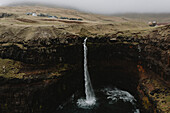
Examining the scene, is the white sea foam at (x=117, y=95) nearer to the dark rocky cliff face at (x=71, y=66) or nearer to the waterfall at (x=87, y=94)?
the dark rocky cliff face at (x=71, y=66)

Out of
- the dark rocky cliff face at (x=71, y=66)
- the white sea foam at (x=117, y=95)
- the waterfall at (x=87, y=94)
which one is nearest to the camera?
the dark rocky cliff face at (x=71, y=66)

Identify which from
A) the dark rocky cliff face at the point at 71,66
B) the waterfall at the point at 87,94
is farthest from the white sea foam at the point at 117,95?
the waterfall at the point at 87,94

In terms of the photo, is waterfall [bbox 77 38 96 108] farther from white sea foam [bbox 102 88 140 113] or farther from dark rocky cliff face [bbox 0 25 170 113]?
white sea foam [bbox 102 88 140 113]

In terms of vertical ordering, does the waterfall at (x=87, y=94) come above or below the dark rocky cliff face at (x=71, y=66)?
below

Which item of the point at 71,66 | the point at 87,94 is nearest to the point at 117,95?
the point at 87,94

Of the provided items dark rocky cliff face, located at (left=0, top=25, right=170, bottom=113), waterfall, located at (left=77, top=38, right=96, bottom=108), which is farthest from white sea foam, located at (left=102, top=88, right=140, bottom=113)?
waterfall, located at (left=77, top=38, right=96, bottom=108)

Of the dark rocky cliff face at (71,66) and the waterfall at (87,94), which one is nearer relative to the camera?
the dark rocky cliff face at (71,66)

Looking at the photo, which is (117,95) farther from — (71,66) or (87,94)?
(71,66)

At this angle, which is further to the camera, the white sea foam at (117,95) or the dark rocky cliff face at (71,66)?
the white sea foam at (117,95)

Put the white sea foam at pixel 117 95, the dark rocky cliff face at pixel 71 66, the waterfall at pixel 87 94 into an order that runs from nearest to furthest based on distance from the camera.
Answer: the dark rocky cliff face at pixel 71 66 → the waterfall at pixel 87 94 → the white sea foam at pixel 117 95
